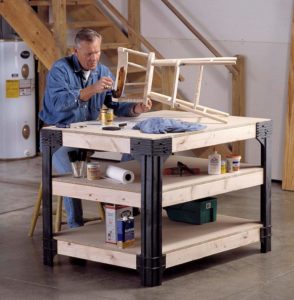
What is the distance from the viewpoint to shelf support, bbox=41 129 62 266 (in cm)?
547

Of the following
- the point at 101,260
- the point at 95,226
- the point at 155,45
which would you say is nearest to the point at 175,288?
the point at 101,260

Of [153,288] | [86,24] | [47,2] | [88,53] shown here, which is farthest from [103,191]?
[47,2]

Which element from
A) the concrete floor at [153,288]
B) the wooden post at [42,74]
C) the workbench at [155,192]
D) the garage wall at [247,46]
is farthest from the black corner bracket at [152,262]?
the wooden post at [42,74]

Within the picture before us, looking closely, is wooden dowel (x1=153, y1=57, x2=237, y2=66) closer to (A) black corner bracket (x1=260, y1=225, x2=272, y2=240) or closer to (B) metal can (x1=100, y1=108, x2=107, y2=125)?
(B) metal can (x1=100, y1=108, x2=107, y2=125)

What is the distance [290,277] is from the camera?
5.43 m

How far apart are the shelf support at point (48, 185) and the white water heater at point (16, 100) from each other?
3.93m

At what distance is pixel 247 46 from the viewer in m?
8.45

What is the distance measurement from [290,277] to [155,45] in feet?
13.8

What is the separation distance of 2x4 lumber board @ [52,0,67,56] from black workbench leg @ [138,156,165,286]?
117 inches

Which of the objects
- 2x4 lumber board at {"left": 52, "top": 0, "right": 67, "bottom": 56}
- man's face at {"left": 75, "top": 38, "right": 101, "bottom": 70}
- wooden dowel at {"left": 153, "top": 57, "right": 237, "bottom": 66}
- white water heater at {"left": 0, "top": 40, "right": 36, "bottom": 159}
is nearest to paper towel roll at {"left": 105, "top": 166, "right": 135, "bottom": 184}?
wooden dowel at {"left": 153, "top": 57, "right": 237, "bottom": 66}

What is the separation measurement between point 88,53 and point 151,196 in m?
1.32

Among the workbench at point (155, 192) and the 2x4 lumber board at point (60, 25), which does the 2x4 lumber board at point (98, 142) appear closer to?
the workbench at point (155, 192)

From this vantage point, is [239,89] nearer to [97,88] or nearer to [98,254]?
[97,88]

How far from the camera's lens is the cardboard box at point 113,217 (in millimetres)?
5305
